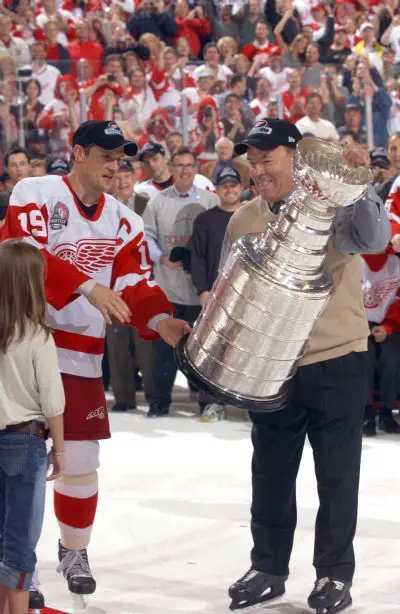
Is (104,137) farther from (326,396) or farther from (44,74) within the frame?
(44,74)

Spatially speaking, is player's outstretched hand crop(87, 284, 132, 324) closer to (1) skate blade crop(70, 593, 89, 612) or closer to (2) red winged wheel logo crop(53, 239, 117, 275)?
(2) red winged wheel logo crop(53, 239, 117, 275)

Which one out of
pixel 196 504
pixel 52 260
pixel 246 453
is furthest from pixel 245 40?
pixel 52 260

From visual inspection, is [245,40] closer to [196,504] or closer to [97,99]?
[97,99]

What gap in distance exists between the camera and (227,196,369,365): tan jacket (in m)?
4.11

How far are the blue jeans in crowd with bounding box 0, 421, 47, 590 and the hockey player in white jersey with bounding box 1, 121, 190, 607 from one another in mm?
629

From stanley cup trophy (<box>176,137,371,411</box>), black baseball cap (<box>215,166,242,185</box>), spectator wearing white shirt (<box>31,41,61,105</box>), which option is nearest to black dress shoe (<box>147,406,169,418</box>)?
black baseball cap (<box>215,166,242,185</box>)

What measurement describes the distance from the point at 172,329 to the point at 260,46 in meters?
9.95

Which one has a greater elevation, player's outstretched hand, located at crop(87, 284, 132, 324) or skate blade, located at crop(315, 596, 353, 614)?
player's outstretched hand, located at crop(87, 284, 132, 324)

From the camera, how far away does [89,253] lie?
437cm

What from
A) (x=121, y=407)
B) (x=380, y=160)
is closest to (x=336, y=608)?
(x=121, y=407)

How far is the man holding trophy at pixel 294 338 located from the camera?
362 centimetres

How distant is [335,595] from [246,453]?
109 inches

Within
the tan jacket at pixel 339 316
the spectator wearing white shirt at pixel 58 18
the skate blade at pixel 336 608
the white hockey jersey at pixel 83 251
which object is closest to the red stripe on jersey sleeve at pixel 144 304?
the white hockey jersey at pixel 83 251

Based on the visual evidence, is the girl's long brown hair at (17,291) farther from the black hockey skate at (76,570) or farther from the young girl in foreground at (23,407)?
the black hockey skate at (76,570)
